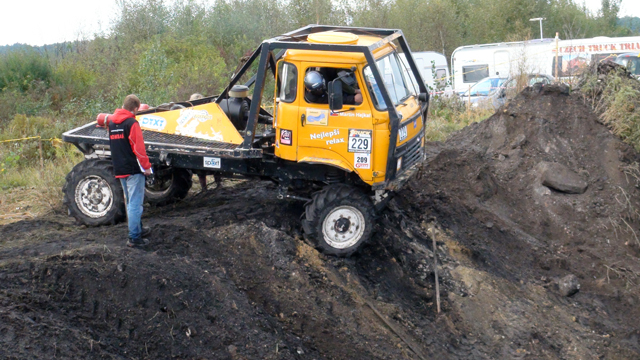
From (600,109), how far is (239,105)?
709cm

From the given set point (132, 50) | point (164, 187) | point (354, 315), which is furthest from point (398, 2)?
point (354, 315)

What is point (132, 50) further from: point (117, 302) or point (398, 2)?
point (117, 302)

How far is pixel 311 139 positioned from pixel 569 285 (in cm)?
389

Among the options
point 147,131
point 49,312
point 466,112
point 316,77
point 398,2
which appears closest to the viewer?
point 49,312

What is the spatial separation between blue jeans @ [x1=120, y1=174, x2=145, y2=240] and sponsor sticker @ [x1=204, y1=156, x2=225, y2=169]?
3.00ft

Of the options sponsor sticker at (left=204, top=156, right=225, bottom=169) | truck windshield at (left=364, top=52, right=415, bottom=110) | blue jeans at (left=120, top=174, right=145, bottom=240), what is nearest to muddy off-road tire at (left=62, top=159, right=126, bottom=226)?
blue jeans at (left=120, top=174, right=145, bottom=240)

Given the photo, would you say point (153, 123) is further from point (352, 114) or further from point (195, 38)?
point (195, 38)

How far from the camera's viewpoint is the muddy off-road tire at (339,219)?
7.34 meters

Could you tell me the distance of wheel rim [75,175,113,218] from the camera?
26.4 feet

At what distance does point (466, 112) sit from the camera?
52.1 ft

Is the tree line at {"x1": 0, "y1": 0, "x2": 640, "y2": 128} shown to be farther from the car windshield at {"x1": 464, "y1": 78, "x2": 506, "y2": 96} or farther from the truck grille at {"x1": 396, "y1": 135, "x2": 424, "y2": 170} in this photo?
the truck grille at {"x1": 396, "y1": 135, "x2": 424, "y2": 170}

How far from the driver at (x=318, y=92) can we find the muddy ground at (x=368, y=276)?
168 centimetres

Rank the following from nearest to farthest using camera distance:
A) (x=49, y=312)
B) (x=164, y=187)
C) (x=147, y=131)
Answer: (x=49, y=312)
(x=147, y=131)
(x=164, y=187)

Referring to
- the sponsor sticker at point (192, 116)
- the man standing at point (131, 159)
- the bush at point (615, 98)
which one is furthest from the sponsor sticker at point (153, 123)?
the bush at point (615, 98)
